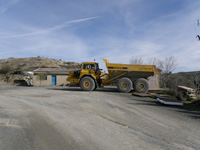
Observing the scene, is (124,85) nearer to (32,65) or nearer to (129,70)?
(129,70)

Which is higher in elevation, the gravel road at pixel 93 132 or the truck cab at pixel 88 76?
the truck cab at pixel 88 76

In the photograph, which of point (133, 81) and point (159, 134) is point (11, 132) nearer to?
point (159, 134)

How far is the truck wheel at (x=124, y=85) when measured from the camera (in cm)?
1352

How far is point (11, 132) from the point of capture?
379 cm

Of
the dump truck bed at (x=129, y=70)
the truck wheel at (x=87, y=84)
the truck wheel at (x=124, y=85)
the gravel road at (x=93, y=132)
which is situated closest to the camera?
the gravel road at (x=93, y=132)

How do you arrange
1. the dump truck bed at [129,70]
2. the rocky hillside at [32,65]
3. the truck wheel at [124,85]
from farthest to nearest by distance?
the rocky hillside at [32,65], the dump truck bed at [129,70], the truck wheel at [124,85]

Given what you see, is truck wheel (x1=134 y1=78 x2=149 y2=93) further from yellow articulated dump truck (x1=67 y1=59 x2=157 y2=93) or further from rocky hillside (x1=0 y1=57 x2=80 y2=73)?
rocky hillside (x1=0 y1=57 x2=80 y2=73)

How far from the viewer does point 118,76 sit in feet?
46.4

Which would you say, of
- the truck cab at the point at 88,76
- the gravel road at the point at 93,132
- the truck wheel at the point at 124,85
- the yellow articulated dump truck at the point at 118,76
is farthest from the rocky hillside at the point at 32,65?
the gravel road at the point at 93,132

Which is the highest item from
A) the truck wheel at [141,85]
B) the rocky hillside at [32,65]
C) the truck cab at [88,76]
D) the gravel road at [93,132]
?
the rocky hillside at [32,65]

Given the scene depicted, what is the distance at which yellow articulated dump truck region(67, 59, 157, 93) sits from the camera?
13.6 meters

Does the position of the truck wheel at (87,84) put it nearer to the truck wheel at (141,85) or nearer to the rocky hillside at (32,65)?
the truck wheel at (141,85)

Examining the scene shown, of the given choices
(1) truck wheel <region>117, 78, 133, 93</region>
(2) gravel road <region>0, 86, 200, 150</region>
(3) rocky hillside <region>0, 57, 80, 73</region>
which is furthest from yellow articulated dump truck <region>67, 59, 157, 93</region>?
(3) rocky hillside <region>0, 57, 80, 73</region>

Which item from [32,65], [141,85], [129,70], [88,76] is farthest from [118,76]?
[32,65]
